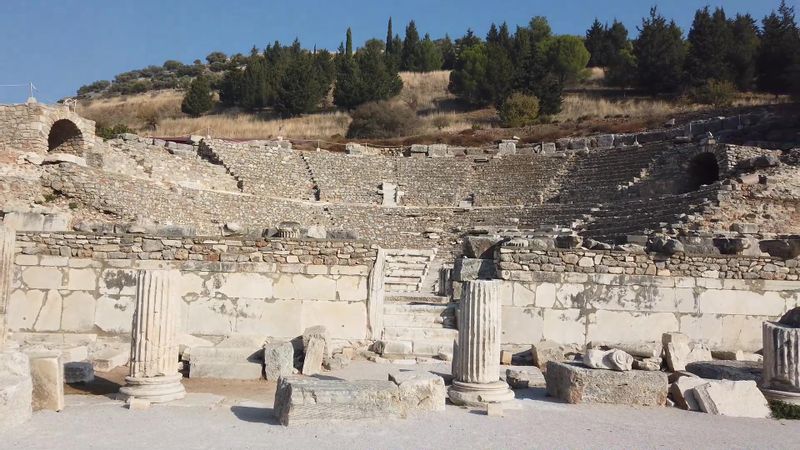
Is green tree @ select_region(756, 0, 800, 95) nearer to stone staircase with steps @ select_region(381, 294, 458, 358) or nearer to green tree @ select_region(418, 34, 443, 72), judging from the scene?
green tree @ select_region(418, 34, 443, 72)

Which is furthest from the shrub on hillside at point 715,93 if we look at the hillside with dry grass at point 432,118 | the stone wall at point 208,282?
the stone wall at point 208,282

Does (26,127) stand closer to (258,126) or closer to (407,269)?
(407,269)

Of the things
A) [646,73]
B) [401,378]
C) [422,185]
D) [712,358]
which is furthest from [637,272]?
[646,73]

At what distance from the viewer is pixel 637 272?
11070mm

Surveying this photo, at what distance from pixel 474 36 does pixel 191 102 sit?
4227cm

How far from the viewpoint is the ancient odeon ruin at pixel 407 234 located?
418 inches

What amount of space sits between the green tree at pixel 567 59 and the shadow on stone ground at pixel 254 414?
5894 cm

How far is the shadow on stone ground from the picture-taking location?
6.61 meters

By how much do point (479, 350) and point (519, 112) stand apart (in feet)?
145

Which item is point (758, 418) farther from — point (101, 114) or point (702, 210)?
point (101, 114)

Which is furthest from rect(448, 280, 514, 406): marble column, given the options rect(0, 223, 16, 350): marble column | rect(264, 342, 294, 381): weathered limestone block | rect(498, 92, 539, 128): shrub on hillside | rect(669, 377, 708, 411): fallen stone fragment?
rect(498, 92, 539, 128): shrub on hillside

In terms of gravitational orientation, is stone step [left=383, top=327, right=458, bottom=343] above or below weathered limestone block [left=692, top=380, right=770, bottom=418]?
above

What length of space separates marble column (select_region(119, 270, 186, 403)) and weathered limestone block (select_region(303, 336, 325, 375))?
2088 mm

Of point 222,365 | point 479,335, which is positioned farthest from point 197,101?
point 479,335
